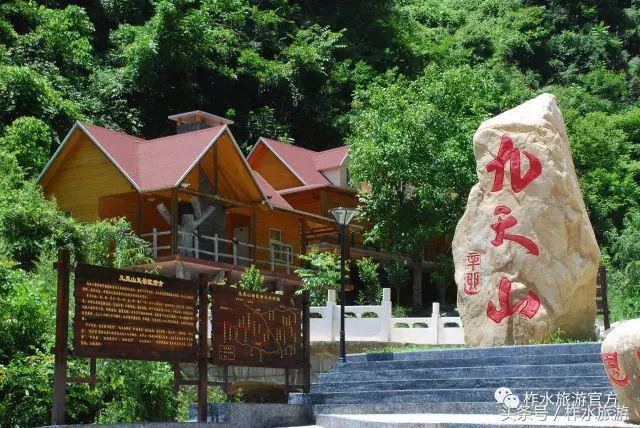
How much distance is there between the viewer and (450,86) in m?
34.8

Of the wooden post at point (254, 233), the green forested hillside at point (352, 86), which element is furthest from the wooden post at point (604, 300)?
the wooden post at point (254, 233)

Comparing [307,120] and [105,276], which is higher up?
[307,120]

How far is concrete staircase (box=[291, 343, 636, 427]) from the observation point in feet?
46.4

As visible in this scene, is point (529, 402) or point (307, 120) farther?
point (307, 120)

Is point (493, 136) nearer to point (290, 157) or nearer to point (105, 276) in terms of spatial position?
point (105, 276)

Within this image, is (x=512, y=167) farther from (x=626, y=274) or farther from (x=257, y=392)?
(x=626, y=274)

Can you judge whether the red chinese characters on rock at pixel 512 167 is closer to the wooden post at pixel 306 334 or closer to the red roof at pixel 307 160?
the wooden post at pixel 306 334

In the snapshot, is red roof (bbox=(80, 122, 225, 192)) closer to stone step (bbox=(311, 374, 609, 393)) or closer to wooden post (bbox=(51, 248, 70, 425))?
stone step (bbox=(311, 374, 609, 393))

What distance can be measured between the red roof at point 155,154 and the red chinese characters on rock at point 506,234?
40.6 ft

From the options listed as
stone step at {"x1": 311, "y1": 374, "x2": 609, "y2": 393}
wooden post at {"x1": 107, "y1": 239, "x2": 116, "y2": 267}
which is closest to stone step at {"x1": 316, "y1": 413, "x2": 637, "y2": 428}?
stone step at {"x1": 311, "y1": 374, "x2": 609, "y2": 393}

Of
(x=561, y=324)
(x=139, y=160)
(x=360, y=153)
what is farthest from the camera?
(x=360, y=153)

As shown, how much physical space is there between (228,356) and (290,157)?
23480 mm

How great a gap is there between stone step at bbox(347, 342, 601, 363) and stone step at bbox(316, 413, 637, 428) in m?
2.10

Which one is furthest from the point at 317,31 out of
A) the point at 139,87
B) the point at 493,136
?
the point at 493,136
